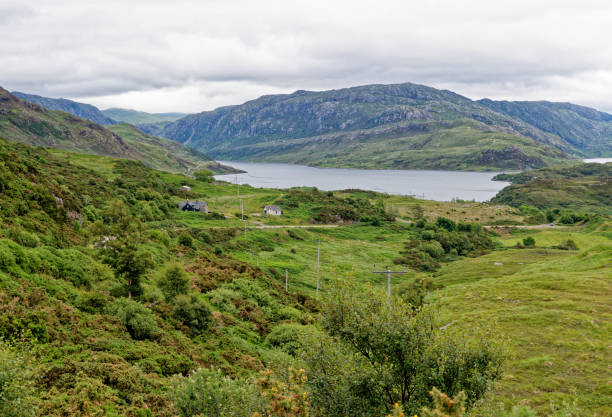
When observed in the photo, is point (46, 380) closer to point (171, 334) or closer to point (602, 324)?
point (171, 334)

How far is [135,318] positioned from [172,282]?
8199mm

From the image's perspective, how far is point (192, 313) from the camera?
3628 cm

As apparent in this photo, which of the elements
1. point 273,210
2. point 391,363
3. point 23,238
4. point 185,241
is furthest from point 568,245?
point 23,238

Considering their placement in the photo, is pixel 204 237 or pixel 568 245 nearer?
pixel 204 237

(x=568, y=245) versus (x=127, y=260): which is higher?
(x=127, y=260)

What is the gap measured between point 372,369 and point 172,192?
149740 millimetres

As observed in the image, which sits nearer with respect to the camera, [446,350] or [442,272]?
[446,350]

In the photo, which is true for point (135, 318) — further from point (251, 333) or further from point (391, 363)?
point (391, 363)

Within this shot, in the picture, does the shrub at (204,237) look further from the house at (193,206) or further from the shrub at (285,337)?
the shrub at (285,337)

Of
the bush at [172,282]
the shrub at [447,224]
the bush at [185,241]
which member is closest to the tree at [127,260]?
the bush at [172,282]

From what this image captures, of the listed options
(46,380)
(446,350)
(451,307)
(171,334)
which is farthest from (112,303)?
(451,307)

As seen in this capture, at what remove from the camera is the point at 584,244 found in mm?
124375

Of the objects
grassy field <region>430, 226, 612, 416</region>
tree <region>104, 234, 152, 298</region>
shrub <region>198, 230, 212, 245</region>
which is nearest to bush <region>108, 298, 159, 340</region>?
tree <region>104, 234, 152, 298</region>

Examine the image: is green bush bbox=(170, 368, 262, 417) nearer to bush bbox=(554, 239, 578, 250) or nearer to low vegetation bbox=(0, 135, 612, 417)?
low vegetation bbox=(0, 135, 612, 417)
